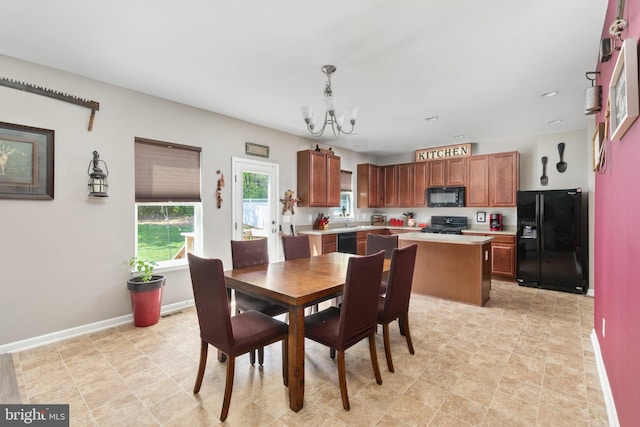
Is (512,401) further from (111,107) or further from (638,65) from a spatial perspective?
(111,107)

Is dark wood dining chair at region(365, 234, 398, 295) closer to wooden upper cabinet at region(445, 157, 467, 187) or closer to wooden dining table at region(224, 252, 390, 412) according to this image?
wooden dining table at region(224, 252, 390, 412)

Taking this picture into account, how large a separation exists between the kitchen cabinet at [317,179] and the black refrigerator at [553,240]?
3112 mm

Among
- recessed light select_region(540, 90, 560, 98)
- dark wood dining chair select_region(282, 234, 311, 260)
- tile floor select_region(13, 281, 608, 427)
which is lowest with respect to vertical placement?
tile floor select_region(13, 281, 608, 427)

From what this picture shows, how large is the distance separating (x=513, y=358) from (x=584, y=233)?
124 inches

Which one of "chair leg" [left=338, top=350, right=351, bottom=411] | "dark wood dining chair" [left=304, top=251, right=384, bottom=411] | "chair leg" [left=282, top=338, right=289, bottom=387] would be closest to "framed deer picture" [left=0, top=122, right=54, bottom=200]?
"chair leg" [left=282, top=338, right=289, bottom=387]

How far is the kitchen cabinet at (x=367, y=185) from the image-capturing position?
6727 millimetres

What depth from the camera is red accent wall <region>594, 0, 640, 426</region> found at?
124 centimetres

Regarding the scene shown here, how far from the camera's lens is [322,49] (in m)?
2.47

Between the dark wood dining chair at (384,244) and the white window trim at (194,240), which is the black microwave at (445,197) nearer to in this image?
the dark wood dining chair at (384,244)

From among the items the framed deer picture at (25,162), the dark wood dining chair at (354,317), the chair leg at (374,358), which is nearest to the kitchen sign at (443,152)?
the dark wood dining chair at (354,317)

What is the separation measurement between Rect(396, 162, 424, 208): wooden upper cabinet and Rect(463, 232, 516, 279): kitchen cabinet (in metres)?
1.80

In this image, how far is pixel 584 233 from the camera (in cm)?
452

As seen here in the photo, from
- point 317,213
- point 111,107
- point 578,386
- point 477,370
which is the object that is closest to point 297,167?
point 317,213

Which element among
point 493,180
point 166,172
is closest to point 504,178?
point 493,180
